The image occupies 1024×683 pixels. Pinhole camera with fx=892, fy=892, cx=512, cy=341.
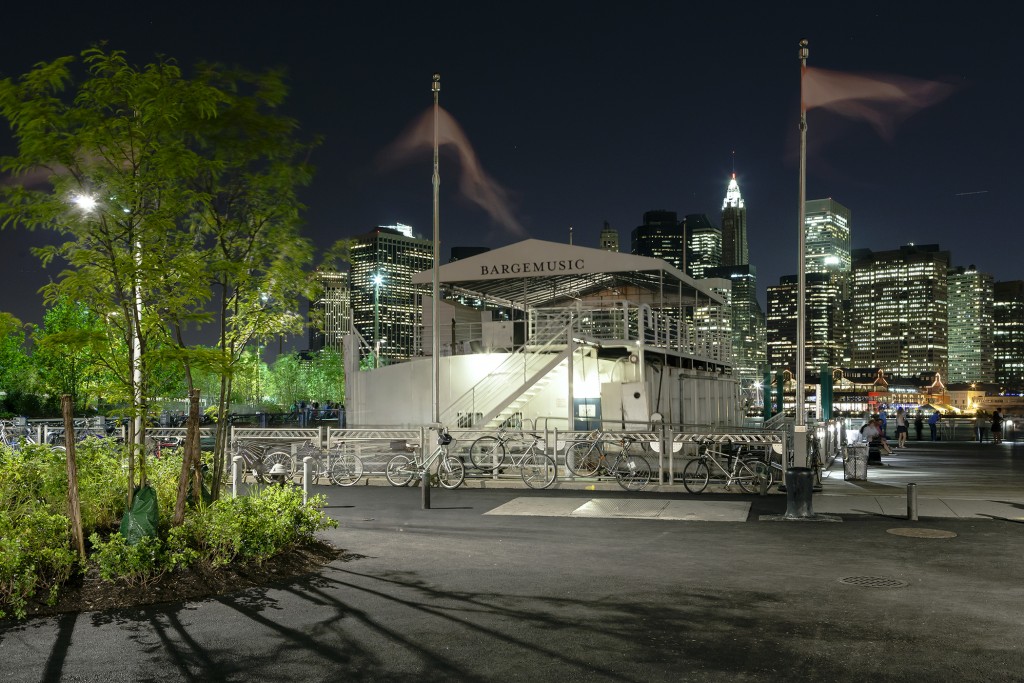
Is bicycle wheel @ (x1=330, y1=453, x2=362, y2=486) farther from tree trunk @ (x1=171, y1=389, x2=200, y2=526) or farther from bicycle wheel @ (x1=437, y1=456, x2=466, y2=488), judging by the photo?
tree trunk @ (x1=171, y1=389, x2=200, y2=526)

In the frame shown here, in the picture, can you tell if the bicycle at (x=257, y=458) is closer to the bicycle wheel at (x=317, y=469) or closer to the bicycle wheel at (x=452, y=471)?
the bicycle wheel at (x=317, y=469)

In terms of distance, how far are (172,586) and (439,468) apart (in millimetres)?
10933

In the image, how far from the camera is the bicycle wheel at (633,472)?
63.6 ft

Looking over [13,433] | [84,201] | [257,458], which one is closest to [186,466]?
[84,201]

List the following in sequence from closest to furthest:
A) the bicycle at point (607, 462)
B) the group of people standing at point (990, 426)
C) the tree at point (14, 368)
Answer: the bicycle at point (607, 462) < the group of people standing at point (990, 426) < the tree at point (14, 368)

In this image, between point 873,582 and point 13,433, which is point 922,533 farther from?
point 13,433

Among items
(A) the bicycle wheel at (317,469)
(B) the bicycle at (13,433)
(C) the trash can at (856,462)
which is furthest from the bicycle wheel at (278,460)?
(C) the trash can at (856,462)

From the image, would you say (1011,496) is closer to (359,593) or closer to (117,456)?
(359,593)

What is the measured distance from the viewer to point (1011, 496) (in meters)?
17.6

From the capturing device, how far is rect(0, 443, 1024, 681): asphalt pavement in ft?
23.2

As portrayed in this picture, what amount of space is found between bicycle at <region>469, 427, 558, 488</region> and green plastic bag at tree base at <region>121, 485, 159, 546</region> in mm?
10575

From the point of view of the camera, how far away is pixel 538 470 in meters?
20.7

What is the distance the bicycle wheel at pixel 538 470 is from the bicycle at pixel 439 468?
4.60ft

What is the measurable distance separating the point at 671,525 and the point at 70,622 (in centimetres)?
904
